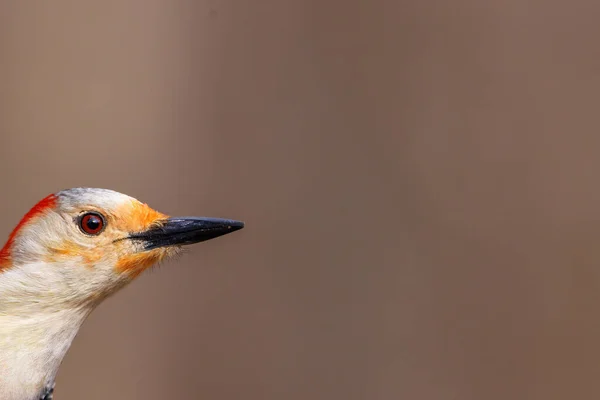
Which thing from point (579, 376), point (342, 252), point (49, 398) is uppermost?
point (342, 252)

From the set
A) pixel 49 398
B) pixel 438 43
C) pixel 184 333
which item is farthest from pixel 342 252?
pixel 49 398

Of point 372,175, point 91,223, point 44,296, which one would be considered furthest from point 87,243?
point 372,175

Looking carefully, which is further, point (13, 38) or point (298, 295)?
point (298, 295)

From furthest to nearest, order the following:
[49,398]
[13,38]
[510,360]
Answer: [510,360]
[13,38]
[49,398]

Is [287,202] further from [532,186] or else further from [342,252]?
[532,186]

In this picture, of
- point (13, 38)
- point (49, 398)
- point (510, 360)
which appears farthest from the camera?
point (510, 360)

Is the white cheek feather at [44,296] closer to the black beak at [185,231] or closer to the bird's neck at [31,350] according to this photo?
the bird's neck at [31,350]

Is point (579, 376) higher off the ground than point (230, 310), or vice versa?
point (230, 310)

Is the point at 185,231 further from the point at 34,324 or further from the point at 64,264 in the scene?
the point at 34,324
